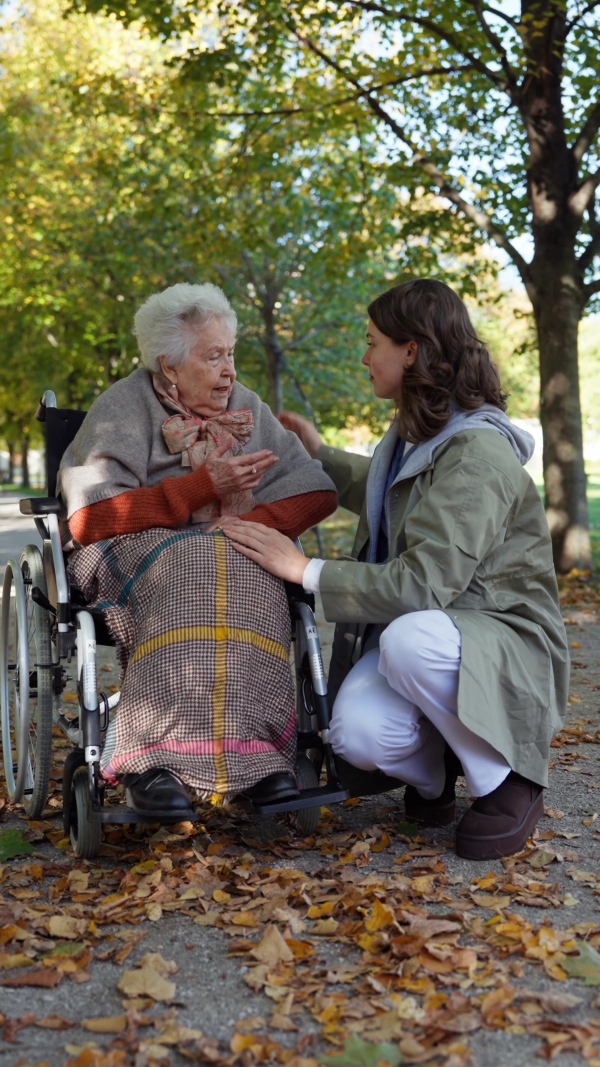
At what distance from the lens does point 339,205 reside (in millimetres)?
13109

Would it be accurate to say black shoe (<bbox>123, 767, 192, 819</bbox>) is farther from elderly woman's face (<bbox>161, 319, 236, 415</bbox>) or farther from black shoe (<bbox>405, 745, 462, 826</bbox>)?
elderly woman's face (<bbox>161, 319, 236, 415</bbox>)

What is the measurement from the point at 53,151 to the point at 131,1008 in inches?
786

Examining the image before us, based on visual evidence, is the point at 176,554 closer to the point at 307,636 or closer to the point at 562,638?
the point at 307,636

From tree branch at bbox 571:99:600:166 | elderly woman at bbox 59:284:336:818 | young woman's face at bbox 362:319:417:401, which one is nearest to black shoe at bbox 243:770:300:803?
elderly woman at bbox 59:284:336:818

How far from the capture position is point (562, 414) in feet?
32.8

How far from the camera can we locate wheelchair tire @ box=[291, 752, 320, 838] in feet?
11.2

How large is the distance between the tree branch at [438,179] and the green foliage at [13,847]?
310 inches

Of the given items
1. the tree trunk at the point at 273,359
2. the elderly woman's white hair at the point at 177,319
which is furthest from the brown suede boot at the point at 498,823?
the tree trunk at the point at 273,359

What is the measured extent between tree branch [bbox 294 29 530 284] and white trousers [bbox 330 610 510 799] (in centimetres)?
730

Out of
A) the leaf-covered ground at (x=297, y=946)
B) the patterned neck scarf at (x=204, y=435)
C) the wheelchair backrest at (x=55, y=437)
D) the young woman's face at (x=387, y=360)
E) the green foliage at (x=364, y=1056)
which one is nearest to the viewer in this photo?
the green foliage at (x=364, y=1056)

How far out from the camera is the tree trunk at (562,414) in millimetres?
9859

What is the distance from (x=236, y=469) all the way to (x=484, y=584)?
2.79 ft

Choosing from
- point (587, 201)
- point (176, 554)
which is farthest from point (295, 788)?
point (587, 201)

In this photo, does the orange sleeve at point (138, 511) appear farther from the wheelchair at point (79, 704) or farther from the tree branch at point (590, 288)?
the tree branch at point (590, 288)
